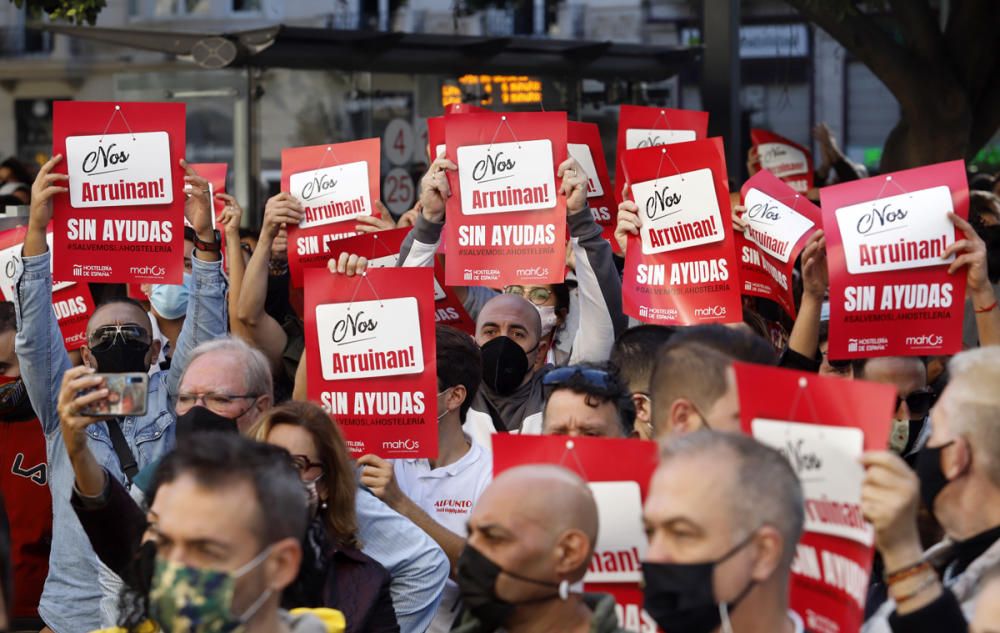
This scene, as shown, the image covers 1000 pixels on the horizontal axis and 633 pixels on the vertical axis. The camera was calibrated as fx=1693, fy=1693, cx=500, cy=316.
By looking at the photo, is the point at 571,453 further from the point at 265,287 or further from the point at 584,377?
the point at 265,287

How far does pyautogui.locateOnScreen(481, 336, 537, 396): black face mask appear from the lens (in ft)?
21.4

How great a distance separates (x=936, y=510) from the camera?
3904 millimetres

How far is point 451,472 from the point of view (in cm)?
568

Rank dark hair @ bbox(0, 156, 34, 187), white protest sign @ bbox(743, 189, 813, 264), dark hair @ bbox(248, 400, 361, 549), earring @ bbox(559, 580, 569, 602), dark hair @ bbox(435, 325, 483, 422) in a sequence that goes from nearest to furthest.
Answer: earring @ bbox(559, 580, 569, 602) < dark hair @ bbox(248, 400, 361, 549) < dark hair @ bbox(435, 325, 483, 422) < white protest sign @ bbox(743, 189, 813, 264) < dark hair @ bbox(0, 156, 34, 187)

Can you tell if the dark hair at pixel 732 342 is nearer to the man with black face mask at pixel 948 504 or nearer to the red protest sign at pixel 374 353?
the man with black face mask at pixel 948 504

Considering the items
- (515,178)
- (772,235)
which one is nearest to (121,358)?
(515,178)

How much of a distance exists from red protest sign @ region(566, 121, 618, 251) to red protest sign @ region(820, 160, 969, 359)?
190 centimetres

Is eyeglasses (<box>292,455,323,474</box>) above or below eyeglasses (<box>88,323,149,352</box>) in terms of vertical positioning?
below

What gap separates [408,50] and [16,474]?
9591 mm

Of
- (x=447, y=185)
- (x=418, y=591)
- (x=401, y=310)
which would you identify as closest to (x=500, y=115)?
(x=447, y=185)

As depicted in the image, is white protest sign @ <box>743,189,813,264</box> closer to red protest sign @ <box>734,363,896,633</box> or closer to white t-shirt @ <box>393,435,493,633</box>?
white t-shirt @ <box>393,435,493,633</box>

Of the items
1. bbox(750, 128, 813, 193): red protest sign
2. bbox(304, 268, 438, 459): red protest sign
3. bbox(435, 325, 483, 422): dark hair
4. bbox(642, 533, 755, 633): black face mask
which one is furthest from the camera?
bbox(750, 128, 813, 193): red protest sign

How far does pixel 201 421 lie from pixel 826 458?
2264 millimetres

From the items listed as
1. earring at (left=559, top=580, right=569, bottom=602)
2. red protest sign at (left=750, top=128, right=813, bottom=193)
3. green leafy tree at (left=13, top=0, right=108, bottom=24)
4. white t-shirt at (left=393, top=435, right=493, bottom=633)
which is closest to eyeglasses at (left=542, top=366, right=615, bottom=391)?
white t-shirt at (left=393, top=435, right=493, bottom=633)
